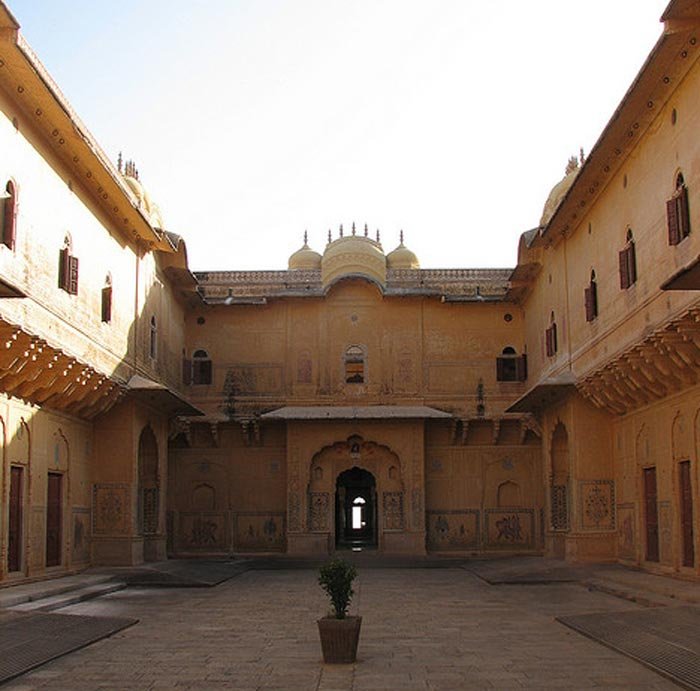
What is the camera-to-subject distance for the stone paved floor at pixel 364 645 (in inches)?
344

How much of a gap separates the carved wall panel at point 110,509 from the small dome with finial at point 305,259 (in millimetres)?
11530

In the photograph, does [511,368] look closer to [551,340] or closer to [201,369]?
[551,340]

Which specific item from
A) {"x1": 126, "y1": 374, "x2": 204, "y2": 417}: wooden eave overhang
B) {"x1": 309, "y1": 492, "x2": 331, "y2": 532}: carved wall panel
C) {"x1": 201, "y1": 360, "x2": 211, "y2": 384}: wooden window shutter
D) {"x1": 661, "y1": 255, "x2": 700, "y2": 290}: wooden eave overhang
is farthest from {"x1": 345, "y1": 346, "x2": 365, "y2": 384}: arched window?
{"x1": 661, "y1": 255, "x2": 700, "y2": 290}: wooden eave overhang

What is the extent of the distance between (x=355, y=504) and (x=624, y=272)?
97.0ft

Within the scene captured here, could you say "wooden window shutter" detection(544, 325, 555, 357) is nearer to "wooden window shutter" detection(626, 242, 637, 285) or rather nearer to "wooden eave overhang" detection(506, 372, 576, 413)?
"wooden eave overhang" detection(506, 372, 576, 413)

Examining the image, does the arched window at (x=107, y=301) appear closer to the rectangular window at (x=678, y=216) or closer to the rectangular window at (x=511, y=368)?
the rectangular window at (x=678, y=216)

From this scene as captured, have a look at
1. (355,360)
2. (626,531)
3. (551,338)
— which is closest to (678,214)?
(626,531)

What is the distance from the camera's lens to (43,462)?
679 inches

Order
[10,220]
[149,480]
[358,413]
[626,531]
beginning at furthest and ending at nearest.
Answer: [358,413]
[149,480]
[626,531]
[10,220]

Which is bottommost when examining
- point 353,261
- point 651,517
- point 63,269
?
point 651,517

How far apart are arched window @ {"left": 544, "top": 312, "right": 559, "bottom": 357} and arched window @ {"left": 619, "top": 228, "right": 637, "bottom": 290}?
5.51m

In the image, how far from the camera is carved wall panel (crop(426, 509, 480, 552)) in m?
25.8

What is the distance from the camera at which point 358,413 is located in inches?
987

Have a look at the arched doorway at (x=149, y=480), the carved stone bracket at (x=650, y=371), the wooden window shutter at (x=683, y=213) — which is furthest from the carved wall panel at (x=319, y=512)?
the wooden window shutter at (x=683, y=213)
